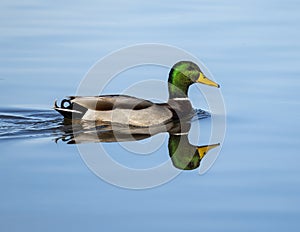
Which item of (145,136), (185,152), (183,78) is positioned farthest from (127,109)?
(185,152)

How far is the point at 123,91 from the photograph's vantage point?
11656 mm

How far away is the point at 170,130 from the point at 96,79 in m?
1.77

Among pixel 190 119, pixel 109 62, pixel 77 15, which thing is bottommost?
pixel 190 119

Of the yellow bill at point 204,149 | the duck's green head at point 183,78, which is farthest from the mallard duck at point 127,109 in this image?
the yellow bill at point 204,149

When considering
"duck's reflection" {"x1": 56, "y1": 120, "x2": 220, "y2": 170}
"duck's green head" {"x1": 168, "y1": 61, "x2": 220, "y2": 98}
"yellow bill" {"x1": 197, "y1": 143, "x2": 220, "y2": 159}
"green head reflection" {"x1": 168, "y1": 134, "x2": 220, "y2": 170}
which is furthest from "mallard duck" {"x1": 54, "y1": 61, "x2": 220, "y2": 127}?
"yellow bill" {"x1": 197, "y1": 143, "x2": 220, "y2": 159}

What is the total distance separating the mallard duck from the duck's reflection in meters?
0.13

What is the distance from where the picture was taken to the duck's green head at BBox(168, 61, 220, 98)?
1147 centimetres

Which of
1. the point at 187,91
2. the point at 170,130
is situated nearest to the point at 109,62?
the point at 187,91

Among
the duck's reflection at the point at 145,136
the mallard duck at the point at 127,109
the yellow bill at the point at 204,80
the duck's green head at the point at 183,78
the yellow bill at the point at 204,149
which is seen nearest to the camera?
the duck's reflection at the point at 145,136

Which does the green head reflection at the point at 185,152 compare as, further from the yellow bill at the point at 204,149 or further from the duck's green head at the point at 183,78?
the duck's green head at the point at 183,78

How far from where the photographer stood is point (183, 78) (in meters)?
11.6

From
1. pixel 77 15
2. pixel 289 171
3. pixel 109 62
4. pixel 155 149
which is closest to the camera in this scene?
pixel 289 171

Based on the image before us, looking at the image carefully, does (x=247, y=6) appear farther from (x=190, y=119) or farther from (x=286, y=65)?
(x=190, y=119)

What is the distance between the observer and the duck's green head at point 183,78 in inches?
452
